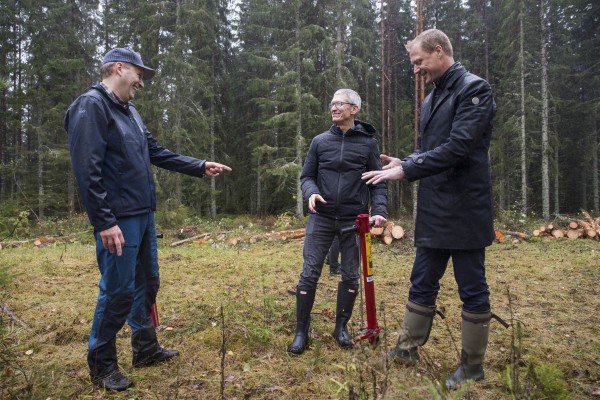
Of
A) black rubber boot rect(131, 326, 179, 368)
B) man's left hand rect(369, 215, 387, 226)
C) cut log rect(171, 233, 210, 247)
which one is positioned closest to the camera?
black rubber boot rect(131, 326, 179, 368)

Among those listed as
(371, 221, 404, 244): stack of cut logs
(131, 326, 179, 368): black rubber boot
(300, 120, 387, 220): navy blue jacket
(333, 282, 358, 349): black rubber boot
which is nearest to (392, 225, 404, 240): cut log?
(371, 221, 404, 244): stack of cut logs

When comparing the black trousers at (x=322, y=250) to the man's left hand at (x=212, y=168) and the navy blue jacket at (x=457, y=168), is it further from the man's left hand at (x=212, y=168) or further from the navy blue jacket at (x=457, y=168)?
the man's left hand at (x=212, y=168)

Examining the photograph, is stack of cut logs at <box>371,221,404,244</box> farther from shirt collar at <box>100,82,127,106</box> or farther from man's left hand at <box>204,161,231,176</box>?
shirt collar at <box>100,82,127,106</box>

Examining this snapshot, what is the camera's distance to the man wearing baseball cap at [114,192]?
8.26 feet

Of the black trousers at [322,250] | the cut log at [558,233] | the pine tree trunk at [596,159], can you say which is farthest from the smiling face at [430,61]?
the pine tree trunk at [596,159]

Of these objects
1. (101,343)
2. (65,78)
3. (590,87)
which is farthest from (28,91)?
(590,87)

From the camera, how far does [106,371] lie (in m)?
2.74

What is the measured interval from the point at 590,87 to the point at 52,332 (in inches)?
1105

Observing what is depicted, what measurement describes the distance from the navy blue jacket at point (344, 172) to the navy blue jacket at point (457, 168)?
77cm

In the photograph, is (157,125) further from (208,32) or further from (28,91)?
(28,91)

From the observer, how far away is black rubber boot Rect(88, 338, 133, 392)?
2.70m

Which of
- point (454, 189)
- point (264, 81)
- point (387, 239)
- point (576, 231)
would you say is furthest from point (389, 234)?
point (264, 81)

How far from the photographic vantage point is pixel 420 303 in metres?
2.92

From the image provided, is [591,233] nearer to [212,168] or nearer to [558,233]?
[558,233]
